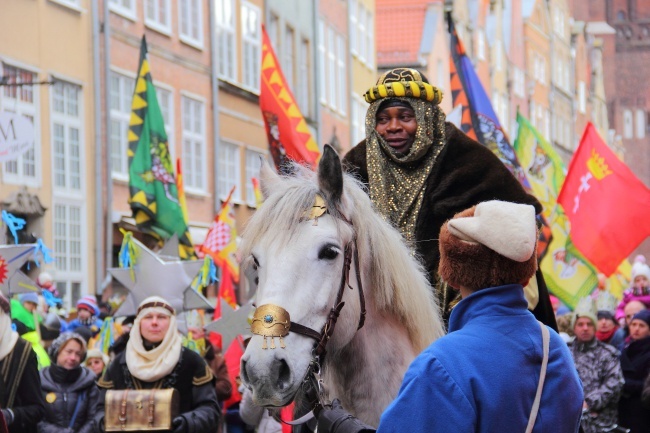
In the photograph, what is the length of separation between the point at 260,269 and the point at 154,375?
4346 millimetres

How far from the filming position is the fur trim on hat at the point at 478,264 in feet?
11.7

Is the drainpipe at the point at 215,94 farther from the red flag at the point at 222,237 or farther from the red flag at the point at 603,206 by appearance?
the red flag at the point at 603,206

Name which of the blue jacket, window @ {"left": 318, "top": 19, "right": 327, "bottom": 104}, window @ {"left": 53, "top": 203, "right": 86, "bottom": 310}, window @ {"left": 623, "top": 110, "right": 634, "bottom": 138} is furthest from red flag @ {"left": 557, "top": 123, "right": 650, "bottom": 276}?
window @ {"left": 623, "top": 110, "right": 634, "bottom": 138}

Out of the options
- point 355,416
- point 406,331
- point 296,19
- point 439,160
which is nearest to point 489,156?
point 439,160

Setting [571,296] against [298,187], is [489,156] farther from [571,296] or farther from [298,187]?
[571,296]

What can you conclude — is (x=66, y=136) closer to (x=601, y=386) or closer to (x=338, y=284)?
(x=601, y=386)

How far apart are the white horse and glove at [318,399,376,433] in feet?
0.47

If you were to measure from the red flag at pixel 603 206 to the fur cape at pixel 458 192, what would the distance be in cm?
854

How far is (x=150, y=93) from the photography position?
20078mm

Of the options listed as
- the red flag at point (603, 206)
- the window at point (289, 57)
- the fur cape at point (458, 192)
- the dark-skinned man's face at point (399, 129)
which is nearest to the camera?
the fur cape at point (458, 192)

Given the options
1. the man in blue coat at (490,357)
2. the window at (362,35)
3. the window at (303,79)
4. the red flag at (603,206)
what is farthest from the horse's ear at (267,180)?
the window at (362,35)

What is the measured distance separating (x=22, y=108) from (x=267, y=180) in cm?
1762

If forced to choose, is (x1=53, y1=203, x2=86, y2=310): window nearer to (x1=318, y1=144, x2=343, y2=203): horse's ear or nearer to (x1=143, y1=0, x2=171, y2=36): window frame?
(x1=143, y1=0, x2=171, y2=36): window frame

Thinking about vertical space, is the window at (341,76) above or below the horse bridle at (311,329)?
above
